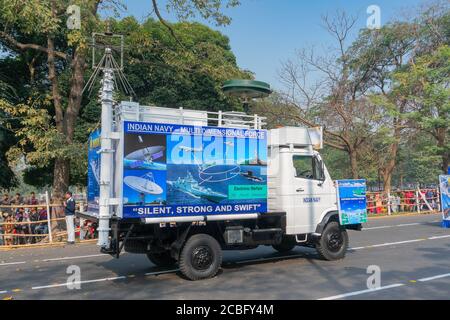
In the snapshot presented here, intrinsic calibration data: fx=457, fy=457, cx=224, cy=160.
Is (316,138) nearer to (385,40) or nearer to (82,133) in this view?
(82,133)

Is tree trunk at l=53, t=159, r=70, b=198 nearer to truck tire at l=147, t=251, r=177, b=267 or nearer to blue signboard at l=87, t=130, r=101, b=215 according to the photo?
blue signboard at l=87, t=130, r=101, b=215

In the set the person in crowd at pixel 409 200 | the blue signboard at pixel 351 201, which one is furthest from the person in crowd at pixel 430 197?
the blue signboard at pixel 351 201

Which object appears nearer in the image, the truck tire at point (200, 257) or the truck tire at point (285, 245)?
the truck tire at point (200, 257)

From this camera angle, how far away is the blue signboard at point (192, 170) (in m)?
7.82

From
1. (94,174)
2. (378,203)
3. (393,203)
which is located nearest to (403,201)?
(393,203)

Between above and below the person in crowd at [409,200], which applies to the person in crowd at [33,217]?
below

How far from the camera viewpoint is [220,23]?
62.4ft

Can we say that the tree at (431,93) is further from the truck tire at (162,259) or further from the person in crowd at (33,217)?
the truck tire at (162,259)

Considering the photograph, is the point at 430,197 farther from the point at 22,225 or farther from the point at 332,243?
the point at 22,225

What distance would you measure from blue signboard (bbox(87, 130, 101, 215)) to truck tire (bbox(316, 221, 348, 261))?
Answer: 4837 millimetres

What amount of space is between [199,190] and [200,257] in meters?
1.23

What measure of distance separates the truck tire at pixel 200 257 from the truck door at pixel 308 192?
2.19 m

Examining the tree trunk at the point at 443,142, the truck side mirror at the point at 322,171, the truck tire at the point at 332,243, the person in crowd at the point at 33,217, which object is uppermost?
the tree trunk at the point at 443,142

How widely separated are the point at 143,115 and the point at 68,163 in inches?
429
